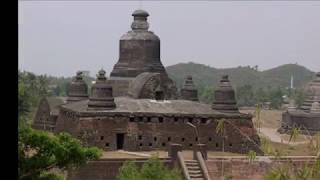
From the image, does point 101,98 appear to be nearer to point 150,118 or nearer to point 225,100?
point 150,118

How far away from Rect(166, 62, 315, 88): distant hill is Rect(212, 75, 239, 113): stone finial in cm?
11119

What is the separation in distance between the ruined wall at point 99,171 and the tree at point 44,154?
31.8 ft

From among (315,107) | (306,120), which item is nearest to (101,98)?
(306,120)

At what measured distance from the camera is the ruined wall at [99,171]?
19.7 metres

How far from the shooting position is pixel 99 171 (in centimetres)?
1973

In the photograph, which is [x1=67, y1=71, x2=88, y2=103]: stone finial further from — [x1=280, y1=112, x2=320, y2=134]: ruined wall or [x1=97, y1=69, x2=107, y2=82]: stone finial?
[x1=280, y1=112, x2=320, y2=134]: ruined wall

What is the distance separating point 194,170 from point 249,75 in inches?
5336

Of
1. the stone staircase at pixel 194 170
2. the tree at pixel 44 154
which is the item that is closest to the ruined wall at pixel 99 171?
the stone staircase at pixel 194 170

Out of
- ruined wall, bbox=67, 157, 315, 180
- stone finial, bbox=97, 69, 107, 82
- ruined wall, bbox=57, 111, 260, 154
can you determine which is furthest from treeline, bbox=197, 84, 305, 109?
ruined wall, bbox=67, 157, 315, 180

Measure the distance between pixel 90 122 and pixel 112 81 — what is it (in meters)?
5.41

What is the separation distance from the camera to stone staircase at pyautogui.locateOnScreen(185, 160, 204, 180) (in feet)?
61.6

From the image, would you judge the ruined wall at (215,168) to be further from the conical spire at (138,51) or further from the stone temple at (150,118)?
the conical spire at (138,51)
